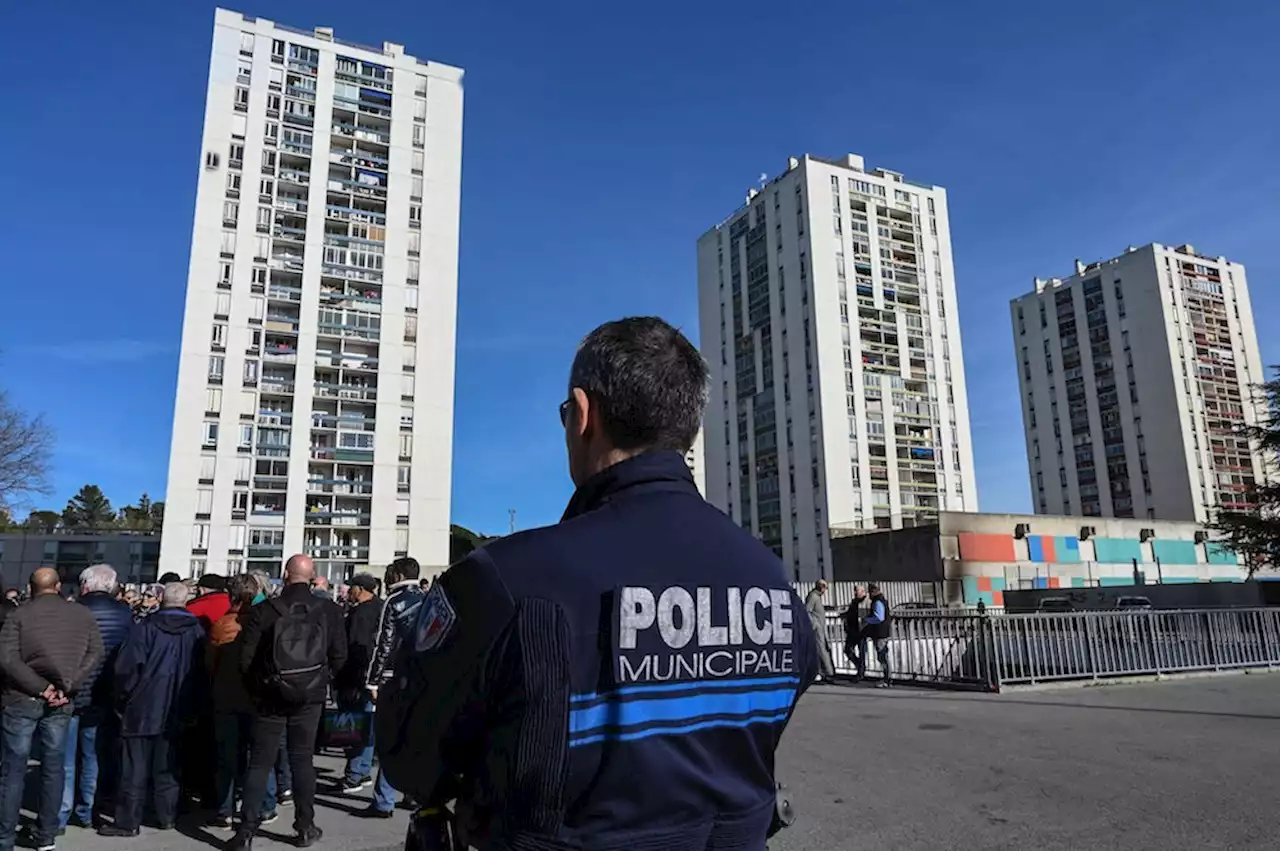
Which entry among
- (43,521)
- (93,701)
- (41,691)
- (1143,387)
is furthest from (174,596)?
(43,521)

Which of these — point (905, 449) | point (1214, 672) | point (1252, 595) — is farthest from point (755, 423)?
point (1214, 672)

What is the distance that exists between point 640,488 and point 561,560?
266mm

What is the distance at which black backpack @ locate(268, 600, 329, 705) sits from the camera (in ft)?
19.0

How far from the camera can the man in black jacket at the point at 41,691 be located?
5.72 meters

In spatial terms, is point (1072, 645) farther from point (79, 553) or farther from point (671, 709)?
point (79, 553)

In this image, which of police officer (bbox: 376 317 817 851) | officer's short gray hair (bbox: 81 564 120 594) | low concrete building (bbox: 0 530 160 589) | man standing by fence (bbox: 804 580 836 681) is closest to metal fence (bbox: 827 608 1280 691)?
man standing by fence (bbox: 804 580 836 681)

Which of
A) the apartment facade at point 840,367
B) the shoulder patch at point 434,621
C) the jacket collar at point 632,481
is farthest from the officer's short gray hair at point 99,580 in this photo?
the apartment facade at point 840,367

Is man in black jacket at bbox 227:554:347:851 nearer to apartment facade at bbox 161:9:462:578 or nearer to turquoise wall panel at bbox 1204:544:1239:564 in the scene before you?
apartment facade at bbox 161:9:462:578

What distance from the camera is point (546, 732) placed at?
1470 millimetres

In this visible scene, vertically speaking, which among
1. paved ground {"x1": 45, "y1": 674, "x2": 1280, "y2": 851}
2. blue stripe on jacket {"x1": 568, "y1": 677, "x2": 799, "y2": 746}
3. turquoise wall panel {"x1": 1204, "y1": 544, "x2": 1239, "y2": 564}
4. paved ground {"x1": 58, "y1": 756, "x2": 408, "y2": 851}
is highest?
turquoise wall panel {"x1": 1204, "y1": 544, "x2": 1239, "y2": 564}

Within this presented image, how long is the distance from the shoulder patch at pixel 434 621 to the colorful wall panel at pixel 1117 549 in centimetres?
5192

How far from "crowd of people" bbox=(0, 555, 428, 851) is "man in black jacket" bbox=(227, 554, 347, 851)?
10 mm

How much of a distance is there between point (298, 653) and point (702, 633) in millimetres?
5076

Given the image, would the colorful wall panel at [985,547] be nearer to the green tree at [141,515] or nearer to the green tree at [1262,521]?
the green tree at [1262,521]
